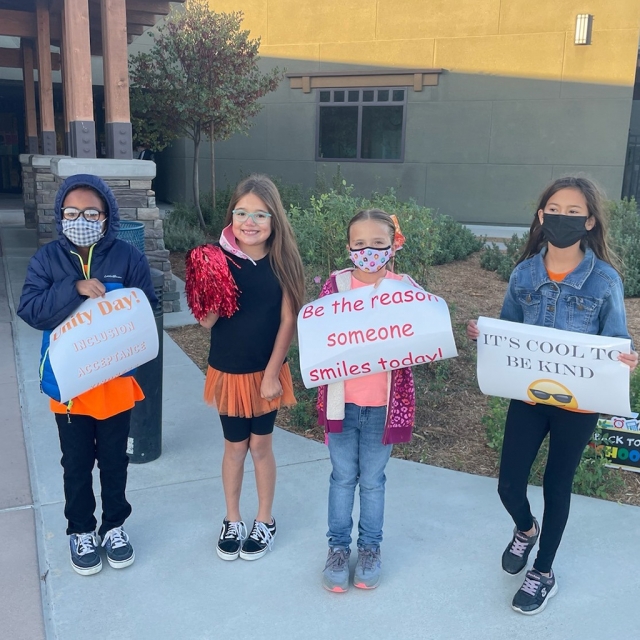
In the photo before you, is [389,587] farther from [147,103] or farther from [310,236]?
[147,103]

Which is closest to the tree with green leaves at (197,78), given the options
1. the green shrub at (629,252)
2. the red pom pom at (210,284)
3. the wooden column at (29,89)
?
the wooden column at (29,89)

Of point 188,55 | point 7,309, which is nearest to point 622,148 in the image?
point 188,55

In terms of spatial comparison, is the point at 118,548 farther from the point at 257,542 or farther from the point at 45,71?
→ the point at 45,71

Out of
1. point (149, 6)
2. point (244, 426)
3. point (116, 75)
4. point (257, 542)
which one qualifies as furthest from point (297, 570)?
point (149, 6)

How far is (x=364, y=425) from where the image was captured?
9.50 feet

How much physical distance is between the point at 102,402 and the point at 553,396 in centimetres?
187

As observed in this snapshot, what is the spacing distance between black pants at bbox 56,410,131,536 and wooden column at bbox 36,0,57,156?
10637 millimetres

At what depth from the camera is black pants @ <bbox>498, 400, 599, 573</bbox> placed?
2.72 meters

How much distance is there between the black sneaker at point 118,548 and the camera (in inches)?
122

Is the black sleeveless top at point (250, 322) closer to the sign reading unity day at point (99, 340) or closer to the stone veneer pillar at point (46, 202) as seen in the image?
the sign reading unity day at point (99, 340)

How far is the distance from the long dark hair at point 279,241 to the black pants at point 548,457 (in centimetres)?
106

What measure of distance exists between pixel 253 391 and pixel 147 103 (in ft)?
35.3

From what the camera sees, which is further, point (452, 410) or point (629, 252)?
point (629, 252)

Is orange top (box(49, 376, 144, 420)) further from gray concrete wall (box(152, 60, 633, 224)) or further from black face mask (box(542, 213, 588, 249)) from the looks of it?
gray concrete wall (box(152, 60, 633, 224))
